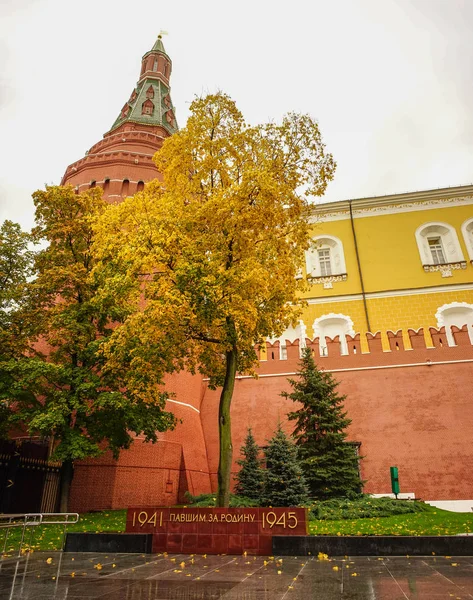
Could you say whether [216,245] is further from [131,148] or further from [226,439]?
[131,148]

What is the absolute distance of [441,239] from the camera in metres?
24.7

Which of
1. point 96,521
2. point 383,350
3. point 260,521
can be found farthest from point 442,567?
point 383,350

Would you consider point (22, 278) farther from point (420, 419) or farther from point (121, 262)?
point (420, 419)

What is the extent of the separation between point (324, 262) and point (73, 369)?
16.9 m

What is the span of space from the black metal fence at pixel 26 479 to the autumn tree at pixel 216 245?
4.66 metres

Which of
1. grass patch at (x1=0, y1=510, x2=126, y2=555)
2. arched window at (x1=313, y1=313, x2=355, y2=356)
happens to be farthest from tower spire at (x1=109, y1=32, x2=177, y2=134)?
grass patch at (x1=0, y1=510, x2=126, y2=555)

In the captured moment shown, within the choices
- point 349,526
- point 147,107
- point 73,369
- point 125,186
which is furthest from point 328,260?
point 349,526

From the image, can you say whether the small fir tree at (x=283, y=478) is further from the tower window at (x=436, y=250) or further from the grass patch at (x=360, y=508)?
the tower window at (x=436, y=250)

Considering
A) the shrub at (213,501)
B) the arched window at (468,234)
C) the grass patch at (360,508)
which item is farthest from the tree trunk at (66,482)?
the arched window at (468,234)

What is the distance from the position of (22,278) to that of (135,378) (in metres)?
5.53

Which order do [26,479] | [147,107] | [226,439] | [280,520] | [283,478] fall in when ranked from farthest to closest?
[147,107], [26,479], [283,478], [226,439], [280,520]

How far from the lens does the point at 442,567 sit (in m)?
5.56

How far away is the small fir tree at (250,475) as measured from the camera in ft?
44.5

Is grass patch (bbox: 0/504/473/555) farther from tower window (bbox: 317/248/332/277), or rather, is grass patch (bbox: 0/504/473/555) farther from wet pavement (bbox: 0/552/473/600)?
tower window (bbox: 317/248/332/277)
